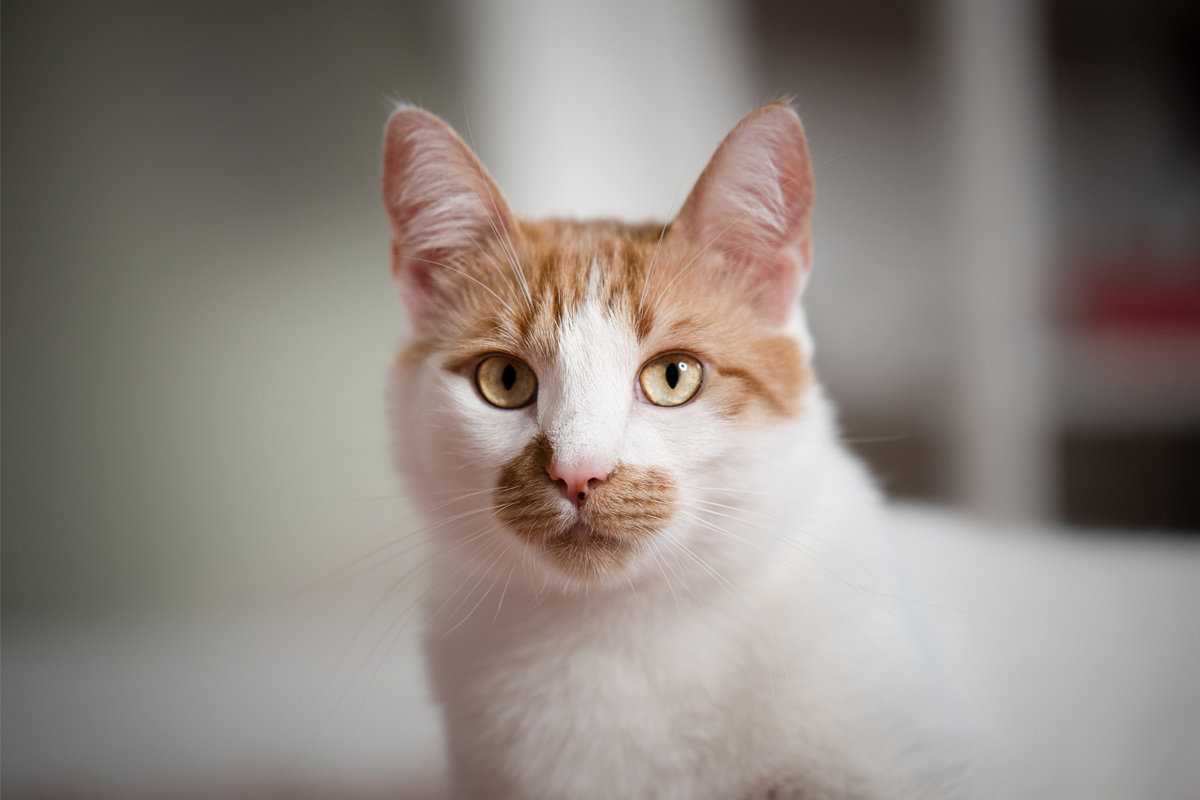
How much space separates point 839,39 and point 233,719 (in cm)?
155

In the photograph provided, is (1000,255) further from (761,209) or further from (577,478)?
(577,478)

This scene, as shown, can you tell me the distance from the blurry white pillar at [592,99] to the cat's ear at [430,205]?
30 centimetres

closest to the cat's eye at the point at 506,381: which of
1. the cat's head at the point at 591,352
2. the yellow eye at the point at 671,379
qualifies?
the cat's head at the point at 591,352

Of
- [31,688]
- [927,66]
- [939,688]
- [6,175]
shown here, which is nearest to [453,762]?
[939,688]

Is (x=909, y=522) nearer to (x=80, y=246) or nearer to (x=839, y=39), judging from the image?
(x=839, y=39)

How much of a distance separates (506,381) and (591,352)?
13 cm

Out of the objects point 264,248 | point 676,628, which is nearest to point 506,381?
point 676,628

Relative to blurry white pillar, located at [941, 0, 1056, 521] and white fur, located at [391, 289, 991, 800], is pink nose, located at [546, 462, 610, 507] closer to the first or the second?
white fur, located at [391, 289, 991, 800]

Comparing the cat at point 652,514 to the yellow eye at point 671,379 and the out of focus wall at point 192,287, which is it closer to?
the yellow eye at point 671,379

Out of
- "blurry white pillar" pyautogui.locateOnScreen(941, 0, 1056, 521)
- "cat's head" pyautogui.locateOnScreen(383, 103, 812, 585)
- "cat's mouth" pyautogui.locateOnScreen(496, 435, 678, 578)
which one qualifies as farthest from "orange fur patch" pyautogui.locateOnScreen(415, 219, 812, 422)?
"blurry white pillar" pyautogui.locateOnScreen(941, 0, 1056, 521)

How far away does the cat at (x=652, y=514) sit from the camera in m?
0.76

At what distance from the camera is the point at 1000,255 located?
1.69 metres

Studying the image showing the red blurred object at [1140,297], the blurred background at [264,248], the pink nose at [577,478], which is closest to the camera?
the pink nose at [577,478]

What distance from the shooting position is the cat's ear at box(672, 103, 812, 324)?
2.68 feet
